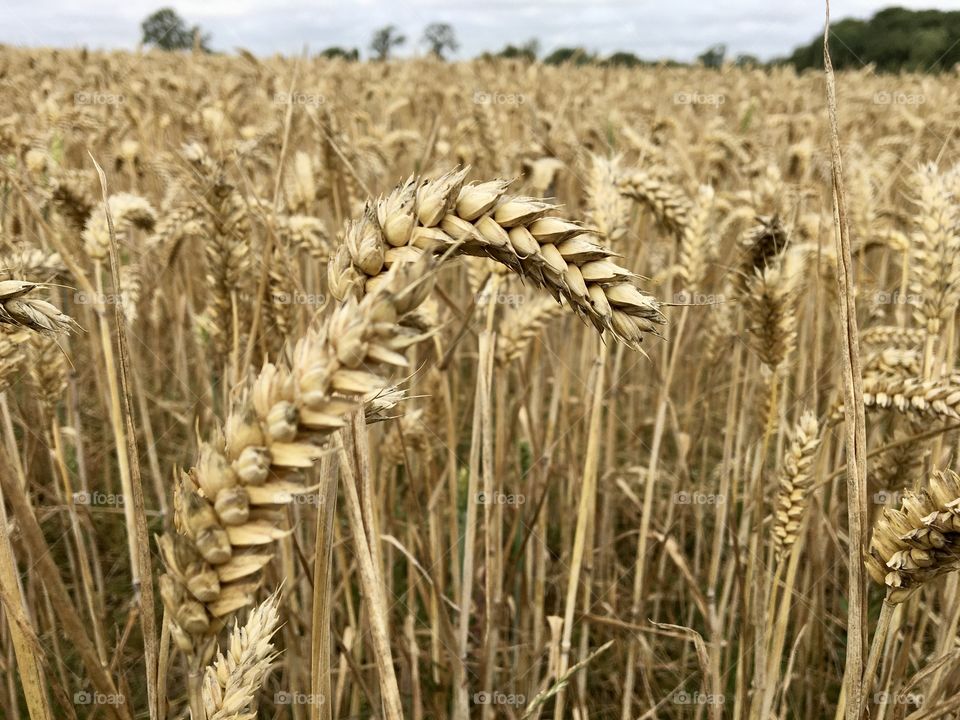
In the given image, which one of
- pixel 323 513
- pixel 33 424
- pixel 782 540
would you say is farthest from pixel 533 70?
pixel 323 513

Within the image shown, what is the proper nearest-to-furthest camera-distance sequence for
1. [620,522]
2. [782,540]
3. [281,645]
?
[782,540] < [281,645] < [620,522]

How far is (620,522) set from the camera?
3.07 meters

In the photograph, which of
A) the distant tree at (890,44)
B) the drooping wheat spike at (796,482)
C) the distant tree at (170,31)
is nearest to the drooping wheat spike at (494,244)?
the drooping wheat spike at (796,482)

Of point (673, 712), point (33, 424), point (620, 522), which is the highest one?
point (33, 424)

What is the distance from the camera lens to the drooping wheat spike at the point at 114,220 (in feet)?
5.55

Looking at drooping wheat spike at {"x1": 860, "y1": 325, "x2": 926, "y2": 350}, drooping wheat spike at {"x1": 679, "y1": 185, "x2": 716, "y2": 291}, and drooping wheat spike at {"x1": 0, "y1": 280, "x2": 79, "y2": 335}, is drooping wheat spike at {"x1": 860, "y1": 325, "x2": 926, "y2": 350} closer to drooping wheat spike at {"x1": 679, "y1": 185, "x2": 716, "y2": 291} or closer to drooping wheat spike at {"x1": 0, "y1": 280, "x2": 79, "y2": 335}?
drooping wheat spike at {"x1": 679, "y1": 185, "x2": 716, "y2": 291}

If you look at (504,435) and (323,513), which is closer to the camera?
(323,513)

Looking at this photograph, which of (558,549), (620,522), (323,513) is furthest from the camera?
(620,522)

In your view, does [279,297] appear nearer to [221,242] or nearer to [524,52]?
[221,242]

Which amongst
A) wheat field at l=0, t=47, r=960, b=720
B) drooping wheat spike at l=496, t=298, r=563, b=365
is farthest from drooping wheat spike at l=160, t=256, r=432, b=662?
drooping wheat spike at l=496, t=298, r=563, b=365

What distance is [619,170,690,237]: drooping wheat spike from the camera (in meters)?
1.90

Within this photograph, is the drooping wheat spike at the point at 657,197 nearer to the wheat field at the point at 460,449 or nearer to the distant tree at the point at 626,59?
the wheat field at the point at 460,449

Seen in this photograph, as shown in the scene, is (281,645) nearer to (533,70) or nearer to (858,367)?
(858,367)

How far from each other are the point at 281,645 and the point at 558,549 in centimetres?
105
